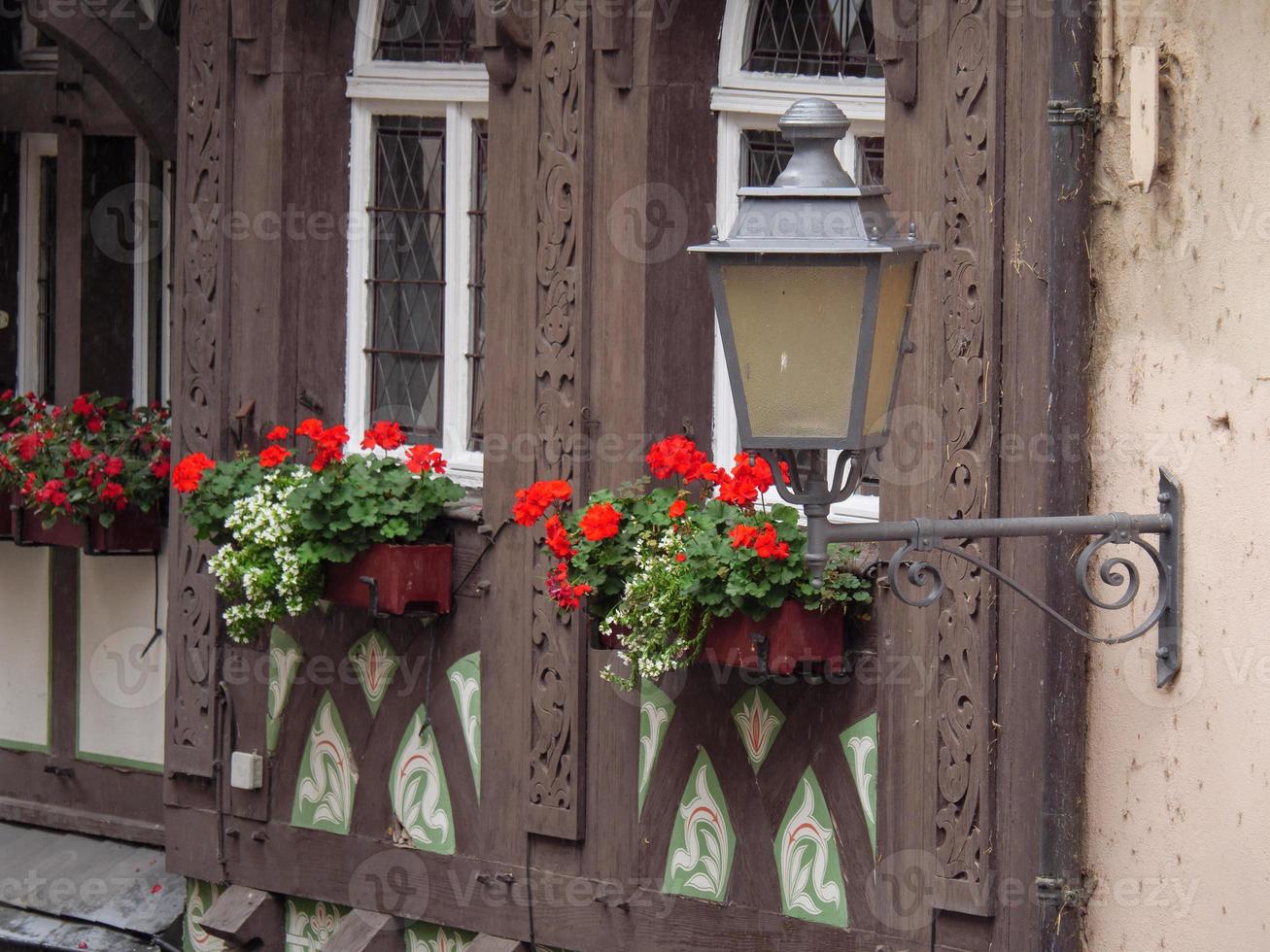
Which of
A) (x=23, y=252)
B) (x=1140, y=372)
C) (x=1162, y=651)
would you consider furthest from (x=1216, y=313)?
(x=23, y=252)

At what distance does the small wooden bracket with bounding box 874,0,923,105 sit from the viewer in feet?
19.5

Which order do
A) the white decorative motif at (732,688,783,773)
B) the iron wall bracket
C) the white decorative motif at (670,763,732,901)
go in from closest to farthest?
the iron wall bracket
the white decorative motif at (732,688,783,773)
the white decorative motif at (670,763,732,901)

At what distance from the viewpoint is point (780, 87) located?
6531 millimetres

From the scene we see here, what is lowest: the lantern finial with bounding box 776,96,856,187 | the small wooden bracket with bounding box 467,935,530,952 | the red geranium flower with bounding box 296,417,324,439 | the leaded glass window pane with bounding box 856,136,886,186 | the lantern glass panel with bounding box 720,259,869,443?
the small wooden bracket with bounding box 467,935,530,952

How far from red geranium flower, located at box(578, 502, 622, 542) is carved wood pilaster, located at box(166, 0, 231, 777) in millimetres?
1950

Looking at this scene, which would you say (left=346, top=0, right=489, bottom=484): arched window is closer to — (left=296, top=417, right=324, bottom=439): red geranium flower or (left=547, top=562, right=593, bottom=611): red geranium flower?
(left=296, top=417, right=324, bottom=439): red geranium flower

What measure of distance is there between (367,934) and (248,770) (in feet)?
2.38

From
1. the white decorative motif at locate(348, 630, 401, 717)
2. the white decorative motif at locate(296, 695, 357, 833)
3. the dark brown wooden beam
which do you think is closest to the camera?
the white decorative motif at locate(348, 630, 401, 717)

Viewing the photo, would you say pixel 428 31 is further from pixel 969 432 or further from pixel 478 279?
pixel 969 432

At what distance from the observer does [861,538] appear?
4492 mm

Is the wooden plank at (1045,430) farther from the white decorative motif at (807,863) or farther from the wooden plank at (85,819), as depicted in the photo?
the wooden plank at (85,819)

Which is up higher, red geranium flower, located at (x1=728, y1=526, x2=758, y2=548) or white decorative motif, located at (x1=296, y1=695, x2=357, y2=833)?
red geranium flower, located at (x1=728, y1=526, x2=758, y2=548)

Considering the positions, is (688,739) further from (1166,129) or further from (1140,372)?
(1166,129)

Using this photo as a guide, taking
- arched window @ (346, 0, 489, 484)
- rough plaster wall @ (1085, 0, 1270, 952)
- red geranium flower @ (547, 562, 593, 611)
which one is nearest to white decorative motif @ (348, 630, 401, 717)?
arched window @ (346, 0, 489, 484)
